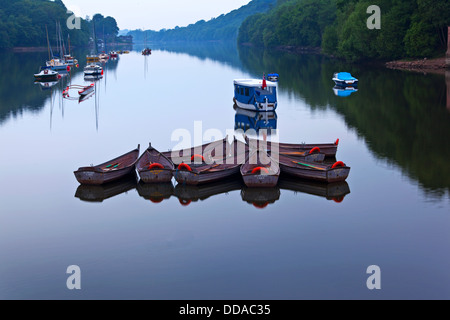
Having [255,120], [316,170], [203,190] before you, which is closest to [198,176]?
[203,190]

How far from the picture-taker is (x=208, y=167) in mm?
39344

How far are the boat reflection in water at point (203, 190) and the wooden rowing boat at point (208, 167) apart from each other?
14.0 inches

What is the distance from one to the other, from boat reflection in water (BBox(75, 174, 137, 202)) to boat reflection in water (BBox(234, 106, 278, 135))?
2244cm

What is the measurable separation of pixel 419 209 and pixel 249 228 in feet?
36.1

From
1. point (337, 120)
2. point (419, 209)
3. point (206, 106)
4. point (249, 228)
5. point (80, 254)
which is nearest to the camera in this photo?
point (80, 254)

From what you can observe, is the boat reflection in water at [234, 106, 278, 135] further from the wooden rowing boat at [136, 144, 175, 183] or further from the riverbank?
the riverbank

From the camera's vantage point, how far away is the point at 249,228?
31.5m

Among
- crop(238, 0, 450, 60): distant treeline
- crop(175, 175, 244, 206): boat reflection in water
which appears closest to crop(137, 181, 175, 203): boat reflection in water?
crop(175, 175, 244, 206): boat reflection in water

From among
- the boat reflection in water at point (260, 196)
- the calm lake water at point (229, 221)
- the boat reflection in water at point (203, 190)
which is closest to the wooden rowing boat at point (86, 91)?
the calm lake water at point (229, 221)

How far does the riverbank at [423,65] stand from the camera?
110750 millimetres

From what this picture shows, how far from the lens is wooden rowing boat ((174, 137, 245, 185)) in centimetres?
3794

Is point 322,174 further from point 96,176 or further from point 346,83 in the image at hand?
point 346,83
